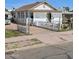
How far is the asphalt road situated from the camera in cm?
138

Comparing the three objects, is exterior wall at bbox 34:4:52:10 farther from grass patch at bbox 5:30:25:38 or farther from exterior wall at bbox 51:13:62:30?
grass patch at bbox 5:30:25:38

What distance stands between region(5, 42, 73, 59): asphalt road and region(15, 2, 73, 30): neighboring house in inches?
7.7

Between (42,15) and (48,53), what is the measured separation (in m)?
0.37

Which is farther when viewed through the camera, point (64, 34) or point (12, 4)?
point (64, 34)

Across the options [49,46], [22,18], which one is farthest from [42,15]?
[49,46]

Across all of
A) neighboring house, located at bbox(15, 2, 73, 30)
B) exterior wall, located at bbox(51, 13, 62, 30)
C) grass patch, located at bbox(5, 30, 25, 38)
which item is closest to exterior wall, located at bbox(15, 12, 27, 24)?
neighboring house, located at bbox(15, 2, 73, 30)

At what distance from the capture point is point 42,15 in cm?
151

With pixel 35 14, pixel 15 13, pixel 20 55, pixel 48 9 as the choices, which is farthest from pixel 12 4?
pixel 20 55

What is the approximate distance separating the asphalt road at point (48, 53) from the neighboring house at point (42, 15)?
0.20 metres

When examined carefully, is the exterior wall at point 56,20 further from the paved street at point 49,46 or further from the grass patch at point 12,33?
the grass patch at point 12,33

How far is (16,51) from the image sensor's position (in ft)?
4.52

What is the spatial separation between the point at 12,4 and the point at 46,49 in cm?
52

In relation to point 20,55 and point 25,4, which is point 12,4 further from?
point 20,55

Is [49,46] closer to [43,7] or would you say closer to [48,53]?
[48,53]
